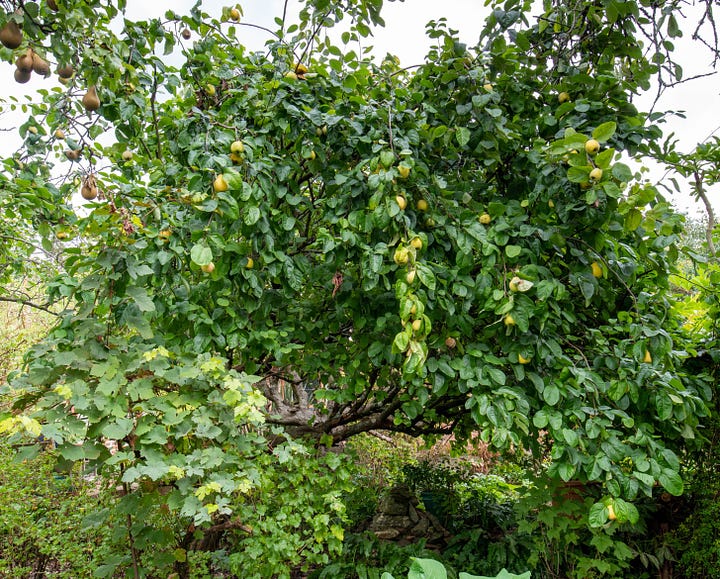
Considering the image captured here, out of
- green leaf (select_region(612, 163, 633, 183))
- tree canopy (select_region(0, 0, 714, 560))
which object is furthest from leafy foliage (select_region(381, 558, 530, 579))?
green leaf (select_region(612, 163, 633, 183))

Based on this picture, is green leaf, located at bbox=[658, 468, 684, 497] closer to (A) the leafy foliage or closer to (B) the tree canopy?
(B) the tree canopy

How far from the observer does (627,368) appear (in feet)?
6.24

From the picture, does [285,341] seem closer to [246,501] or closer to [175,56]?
[246,501]

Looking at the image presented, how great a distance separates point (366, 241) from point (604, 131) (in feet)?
3.31

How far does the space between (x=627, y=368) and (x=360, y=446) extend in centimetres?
350

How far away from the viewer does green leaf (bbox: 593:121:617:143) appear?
63.6 inches

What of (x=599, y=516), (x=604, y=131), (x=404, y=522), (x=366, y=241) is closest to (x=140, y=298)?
(x=366, y=241)

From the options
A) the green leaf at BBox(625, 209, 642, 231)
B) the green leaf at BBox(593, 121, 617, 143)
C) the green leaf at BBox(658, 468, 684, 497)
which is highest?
the green leaf at BBox(593, 121, 617, 143)

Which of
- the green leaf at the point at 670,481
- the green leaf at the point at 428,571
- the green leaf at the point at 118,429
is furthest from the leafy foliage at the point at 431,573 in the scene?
the green leaf at the point at 670,481

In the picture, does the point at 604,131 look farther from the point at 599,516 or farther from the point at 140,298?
the point at 140,298

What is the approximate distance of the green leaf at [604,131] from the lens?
161 centimetres

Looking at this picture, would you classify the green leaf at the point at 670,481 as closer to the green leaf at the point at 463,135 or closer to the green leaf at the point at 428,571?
the green leaf at the point at 428,571

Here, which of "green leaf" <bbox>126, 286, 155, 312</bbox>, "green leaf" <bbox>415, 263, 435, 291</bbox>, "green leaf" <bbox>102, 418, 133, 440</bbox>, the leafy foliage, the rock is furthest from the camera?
the rock

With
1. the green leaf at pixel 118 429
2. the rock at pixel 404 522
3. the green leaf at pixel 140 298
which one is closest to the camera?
the green leaf at pixel 118 429
